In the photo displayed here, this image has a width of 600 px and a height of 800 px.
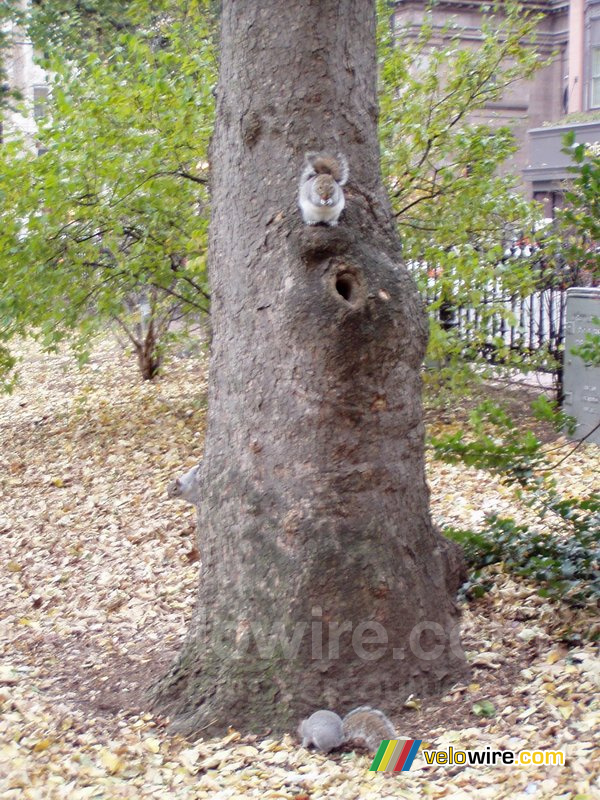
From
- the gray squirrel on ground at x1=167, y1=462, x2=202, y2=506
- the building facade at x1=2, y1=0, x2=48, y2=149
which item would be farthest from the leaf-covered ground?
the building facade at x1=2, y1=0, x2=48, y2=149

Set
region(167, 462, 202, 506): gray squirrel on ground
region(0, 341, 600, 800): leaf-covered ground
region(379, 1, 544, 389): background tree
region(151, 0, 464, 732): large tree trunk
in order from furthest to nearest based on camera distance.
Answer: region(379, 1, 544, 389): background tree < region(167, 462, 202, 506): gray squirrel on ground < region(151, 0, 464, 732): large tree trunk < region(0, 341, 600, 800): leaf-covered ground

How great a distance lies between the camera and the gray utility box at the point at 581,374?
822 cm

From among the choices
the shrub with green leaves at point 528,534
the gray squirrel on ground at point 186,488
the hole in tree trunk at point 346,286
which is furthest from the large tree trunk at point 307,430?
the gray squirrel on ground at point 186,488

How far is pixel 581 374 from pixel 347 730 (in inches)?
209

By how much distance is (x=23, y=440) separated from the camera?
33.2 feet

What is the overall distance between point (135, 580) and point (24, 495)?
256 centimetres

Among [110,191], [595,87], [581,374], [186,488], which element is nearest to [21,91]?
[110,191]

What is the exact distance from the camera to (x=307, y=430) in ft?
12.7

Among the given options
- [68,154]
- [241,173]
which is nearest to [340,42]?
[241,173]

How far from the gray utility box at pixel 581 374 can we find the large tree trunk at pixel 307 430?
4.44m

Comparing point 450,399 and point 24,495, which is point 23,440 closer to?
point 24,495

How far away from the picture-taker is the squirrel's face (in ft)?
12.8

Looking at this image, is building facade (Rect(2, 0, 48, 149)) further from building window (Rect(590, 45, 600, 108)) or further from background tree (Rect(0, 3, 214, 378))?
building window (Rect(590, 45, 600, 108))

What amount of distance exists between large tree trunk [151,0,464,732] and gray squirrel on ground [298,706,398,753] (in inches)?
4.0
